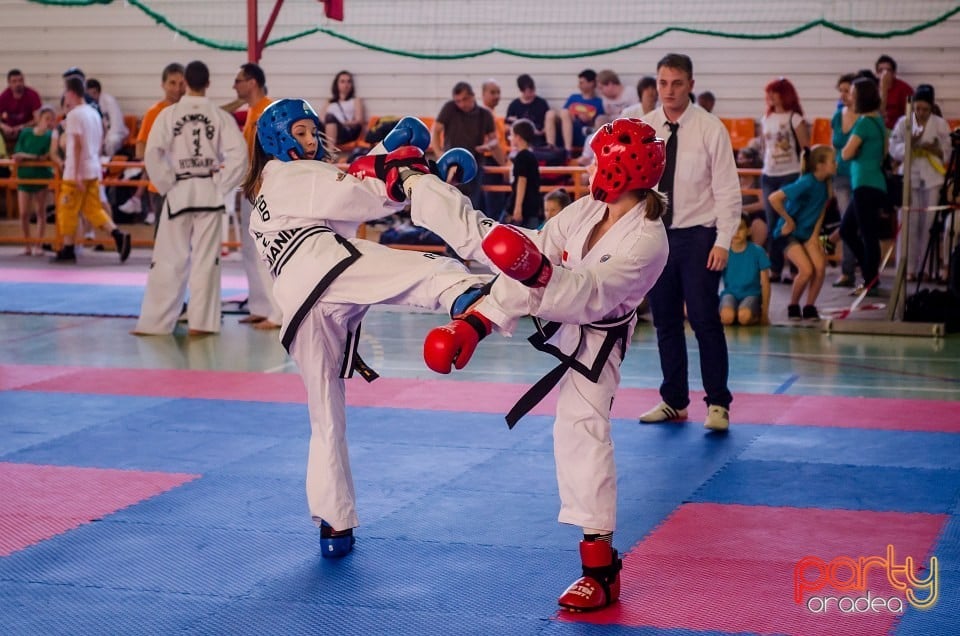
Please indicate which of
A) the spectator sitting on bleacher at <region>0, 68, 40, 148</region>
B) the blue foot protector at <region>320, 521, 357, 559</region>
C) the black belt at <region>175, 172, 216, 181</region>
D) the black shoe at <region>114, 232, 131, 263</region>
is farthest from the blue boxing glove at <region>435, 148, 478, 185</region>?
the spectator sitting on bleacher at <region>0, 68, 40, 148</region>

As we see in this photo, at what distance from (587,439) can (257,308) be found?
679 cm

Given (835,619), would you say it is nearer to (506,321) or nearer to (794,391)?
(506,321)

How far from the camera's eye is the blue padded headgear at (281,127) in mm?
4500

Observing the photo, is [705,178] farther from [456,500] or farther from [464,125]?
[464,125]

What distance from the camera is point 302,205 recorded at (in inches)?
173

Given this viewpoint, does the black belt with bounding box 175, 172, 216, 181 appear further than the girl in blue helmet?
Yes

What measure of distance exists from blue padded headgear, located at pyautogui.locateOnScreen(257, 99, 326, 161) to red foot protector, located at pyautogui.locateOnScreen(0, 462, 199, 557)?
1.77m

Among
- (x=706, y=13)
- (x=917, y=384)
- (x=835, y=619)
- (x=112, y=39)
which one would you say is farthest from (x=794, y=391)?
(x=112, y=39)

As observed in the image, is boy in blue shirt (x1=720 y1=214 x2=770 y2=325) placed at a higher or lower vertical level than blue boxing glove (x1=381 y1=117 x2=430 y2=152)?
lower

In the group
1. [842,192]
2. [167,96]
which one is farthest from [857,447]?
[842,192]

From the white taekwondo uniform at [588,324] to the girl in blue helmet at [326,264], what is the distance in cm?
21

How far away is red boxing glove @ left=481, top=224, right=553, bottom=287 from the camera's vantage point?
3.47 meters

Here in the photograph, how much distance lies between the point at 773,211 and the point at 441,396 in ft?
19.4

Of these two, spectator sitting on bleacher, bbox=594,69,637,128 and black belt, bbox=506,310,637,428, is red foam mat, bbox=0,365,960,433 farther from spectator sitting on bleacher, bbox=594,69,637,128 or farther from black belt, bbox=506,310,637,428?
spectator sitting on bleacher, bbox=594,69,637,128
